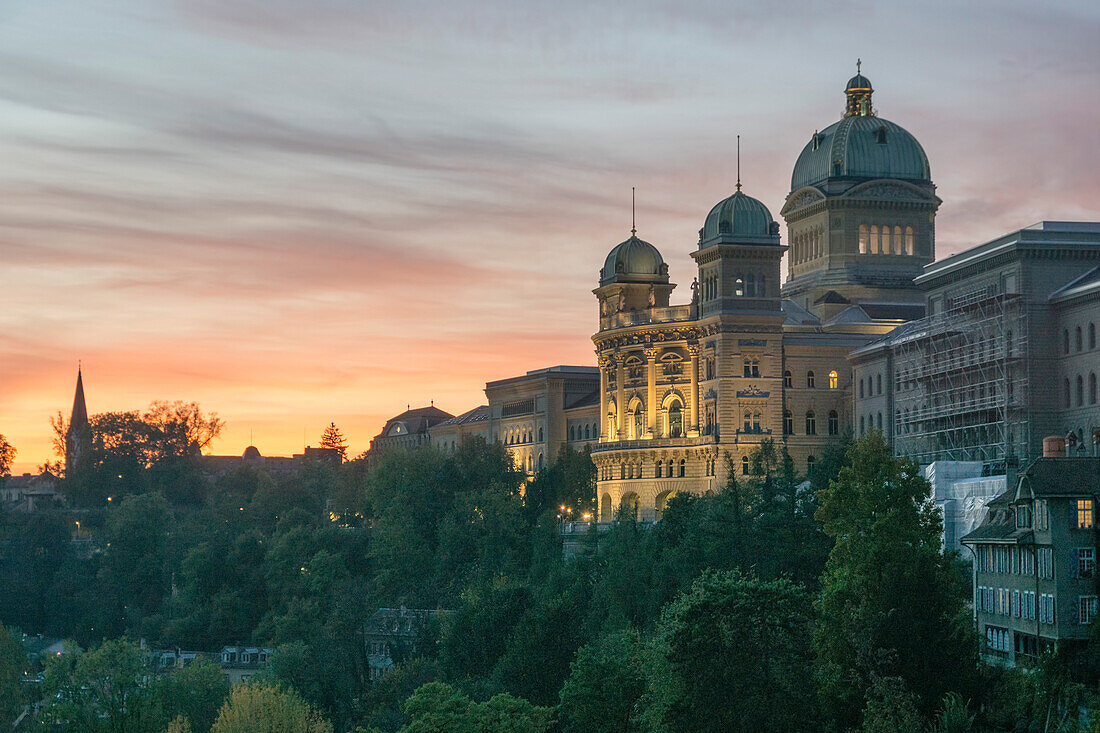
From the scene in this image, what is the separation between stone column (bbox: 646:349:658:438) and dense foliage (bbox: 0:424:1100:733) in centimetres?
1034

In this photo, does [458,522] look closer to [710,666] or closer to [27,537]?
[27,537]

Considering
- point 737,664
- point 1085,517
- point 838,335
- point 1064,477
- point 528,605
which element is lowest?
point 737,664

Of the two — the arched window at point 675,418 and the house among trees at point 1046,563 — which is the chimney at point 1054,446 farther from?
the arched window at point 675,418

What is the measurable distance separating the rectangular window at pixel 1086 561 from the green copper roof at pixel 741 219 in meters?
79.8

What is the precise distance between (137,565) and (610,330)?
5452 cm

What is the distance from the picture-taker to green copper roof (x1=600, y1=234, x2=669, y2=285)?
6403 inches

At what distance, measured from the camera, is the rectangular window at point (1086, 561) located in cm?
7025

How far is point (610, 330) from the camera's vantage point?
157 m

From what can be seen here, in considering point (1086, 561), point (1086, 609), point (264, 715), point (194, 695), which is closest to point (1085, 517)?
point (1086, 561)

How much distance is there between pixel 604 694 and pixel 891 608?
13.7 metres

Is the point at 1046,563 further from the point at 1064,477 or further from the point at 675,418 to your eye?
the point at 675,418

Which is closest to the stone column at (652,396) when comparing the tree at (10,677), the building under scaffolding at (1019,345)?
the building under scaffolding at (1019,345)

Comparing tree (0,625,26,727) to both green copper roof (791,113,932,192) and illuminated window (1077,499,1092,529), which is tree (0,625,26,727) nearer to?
green copper roof (791,113,932,192)

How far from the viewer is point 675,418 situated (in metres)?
152
